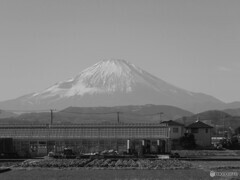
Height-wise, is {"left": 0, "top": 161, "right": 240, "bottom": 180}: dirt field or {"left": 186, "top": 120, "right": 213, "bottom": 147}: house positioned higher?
{"left": 186, "top": 120, "right": 213, "bottom": 147}: house

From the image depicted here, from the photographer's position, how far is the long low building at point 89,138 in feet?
203

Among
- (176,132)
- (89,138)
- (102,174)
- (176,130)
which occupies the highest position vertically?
(176,130)

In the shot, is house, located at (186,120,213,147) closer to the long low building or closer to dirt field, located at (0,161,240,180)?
the long low building

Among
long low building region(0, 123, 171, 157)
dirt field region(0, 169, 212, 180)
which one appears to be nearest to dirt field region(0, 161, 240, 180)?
dirt field region(0, 169, 212, 180)

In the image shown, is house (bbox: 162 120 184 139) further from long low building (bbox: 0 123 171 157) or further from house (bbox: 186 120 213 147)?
long low building (bbox: 0 123 171 157)

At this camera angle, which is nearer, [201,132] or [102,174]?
[102,174]

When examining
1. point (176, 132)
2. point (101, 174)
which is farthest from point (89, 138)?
point (101, 174)

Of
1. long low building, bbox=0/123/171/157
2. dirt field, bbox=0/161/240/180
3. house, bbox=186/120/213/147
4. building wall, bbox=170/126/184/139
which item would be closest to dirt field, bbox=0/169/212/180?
dirt field, bbox=0/161/240/180

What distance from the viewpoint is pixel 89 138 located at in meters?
63.4

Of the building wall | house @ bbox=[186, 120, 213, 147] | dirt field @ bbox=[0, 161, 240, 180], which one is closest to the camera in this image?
dirt field @ bbox=[0, 161, 240, 180]

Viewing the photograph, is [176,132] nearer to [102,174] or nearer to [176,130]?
[176,130]

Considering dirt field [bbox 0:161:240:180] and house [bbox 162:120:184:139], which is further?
house [bbox 162:120:184:139]

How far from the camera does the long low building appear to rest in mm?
61781

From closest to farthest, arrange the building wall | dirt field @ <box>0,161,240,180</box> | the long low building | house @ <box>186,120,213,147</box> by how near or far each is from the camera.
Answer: dirt field @ <box>0,161,240,180</box>
the long low building
the building wall
house @ <box>186,120,213,147</box>
